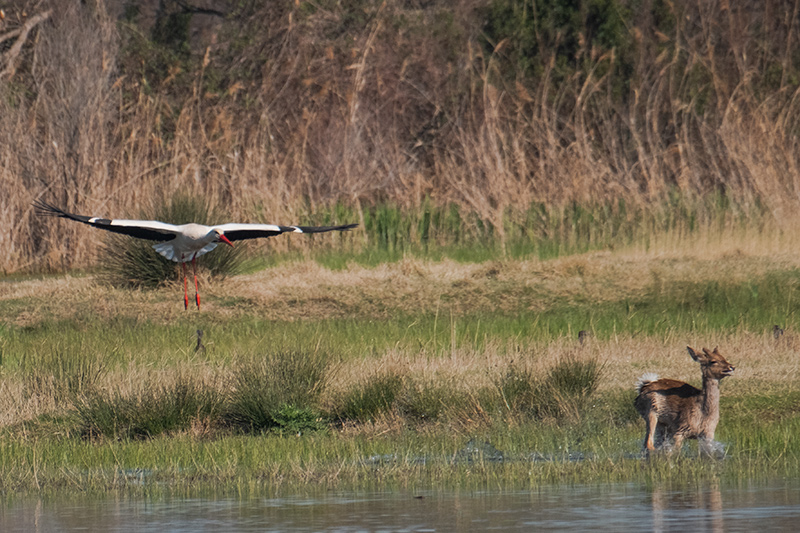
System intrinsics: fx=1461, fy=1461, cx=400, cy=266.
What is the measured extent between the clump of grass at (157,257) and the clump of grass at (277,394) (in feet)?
23.7

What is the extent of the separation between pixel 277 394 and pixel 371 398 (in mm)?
712

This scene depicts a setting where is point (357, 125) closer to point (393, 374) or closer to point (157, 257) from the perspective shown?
point (157, 257)

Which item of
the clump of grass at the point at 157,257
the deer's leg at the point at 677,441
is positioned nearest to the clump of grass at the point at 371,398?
the deer's leg at the point at 677,441

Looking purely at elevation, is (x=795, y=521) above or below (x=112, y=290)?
below

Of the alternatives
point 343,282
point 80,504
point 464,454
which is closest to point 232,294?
point 343,282

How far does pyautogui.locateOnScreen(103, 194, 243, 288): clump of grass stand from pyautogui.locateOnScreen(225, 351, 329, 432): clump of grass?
7220mm

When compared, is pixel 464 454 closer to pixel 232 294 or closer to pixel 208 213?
pixel 232 294

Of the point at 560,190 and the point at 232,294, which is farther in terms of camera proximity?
the point at 560,190

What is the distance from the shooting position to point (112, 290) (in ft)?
59.6

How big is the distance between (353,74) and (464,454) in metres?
22.0

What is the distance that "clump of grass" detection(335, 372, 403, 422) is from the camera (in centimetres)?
1089

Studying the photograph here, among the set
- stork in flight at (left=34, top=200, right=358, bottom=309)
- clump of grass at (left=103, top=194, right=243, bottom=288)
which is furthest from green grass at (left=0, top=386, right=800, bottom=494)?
clump of grass at (left=103, top=194, right=243, bottom=288)

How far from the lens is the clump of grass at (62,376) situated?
11.5 meters

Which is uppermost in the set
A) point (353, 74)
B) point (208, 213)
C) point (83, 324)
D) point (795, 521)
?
point (353, 74)
